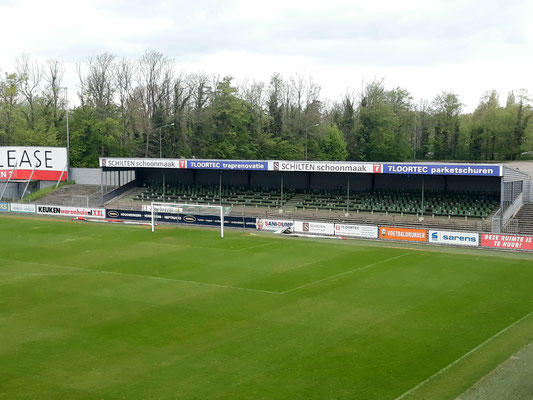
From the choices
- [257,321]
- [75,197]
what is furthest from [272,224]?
[75,197]

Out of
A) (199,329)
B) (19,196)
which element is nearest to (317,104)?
(19,196)

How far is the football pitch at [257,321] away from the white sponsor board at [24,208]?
850 inches

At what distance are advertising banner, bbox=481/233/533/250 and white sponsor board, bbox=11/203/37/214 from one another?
43532mm

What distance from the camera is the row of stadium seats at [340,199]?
51219 millimetres

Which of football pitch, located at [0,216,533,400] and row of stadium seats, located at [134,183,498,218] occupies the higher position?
row of stadium seats, located at [134,183,498,218]

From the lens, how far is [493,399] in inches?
573

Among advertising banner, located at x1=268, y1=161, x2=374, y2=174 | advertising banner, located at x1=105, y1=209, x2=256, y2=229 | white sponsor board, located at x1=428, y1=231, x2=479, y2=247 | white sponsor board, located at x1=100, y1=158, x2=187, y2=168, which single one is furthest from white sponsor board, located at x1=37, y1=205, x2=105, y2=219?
white sponsor board, located at x1=428, y1=231, x2=479, y2=247

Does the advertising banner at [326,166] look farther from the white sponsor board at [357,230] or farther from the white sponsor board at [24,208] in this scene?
the white sponsor board at [24,208]

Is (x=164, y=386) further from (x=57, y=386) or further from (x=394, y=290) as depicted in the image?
(x=394, y=290)

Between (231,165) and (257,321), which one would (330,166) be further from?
(257,321)

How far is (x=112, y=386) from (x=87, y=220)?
4181cm

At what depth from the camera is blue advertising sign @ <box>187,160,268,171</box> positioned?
A: 55.8 metres

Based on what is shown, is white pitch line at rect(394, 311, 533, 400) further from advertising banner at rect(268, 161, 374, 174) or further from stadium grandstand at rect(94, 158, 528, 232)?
advertising banner at rect(268, 161, 374, 174)

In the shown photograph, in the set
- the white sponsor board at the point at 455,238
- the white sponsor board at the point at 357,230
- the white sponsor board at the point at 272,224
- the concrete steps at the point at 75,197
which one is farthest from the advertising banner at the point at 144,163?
the white sponsor board at the point at 455,238
